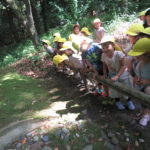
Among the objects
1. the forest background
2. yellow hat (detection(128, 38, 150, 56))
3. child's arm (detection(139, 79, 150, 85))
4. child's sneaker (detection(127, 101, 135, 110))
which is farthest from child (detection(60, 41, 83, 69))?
the forest background

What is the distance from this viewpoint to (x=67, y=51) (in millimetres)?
4824

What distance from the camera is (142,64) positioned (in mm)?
2832

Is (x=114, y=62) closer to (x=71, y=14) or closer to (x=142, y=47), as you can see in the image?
(x=142, y=47)

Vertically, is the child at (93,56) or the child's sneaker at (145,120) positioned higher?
the child at (93,56)

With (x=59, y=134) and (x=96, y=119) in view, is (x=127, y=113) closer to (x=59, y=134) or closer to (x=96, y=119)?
(x=96, y=119)

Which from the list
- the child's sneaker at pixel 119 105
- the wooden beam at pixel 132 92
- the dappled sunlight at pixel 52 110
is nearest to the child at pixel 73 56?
the dappled sunlight at pixel 52 110

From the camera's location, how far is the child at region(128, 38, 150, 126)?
254 cm

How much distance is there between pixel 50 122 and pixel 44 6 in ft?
57.4

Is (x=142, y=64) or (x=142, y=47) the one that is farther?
(x=142, y=64)

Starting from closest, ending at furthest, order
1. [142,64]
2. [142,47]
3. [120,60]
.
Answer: [142,47], [142,64], [120,60]

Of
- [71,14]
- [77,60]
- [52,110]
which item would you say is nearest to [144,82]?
[77,60]

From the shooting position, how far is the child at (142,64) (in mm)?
2535

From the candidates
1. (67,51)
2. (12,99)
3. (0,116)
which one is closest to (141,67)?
(67,51)

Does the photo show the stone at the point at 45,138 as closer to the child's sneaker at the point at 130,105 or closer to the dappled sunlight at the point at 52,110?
the dappled sunlight at the point at 52,110
